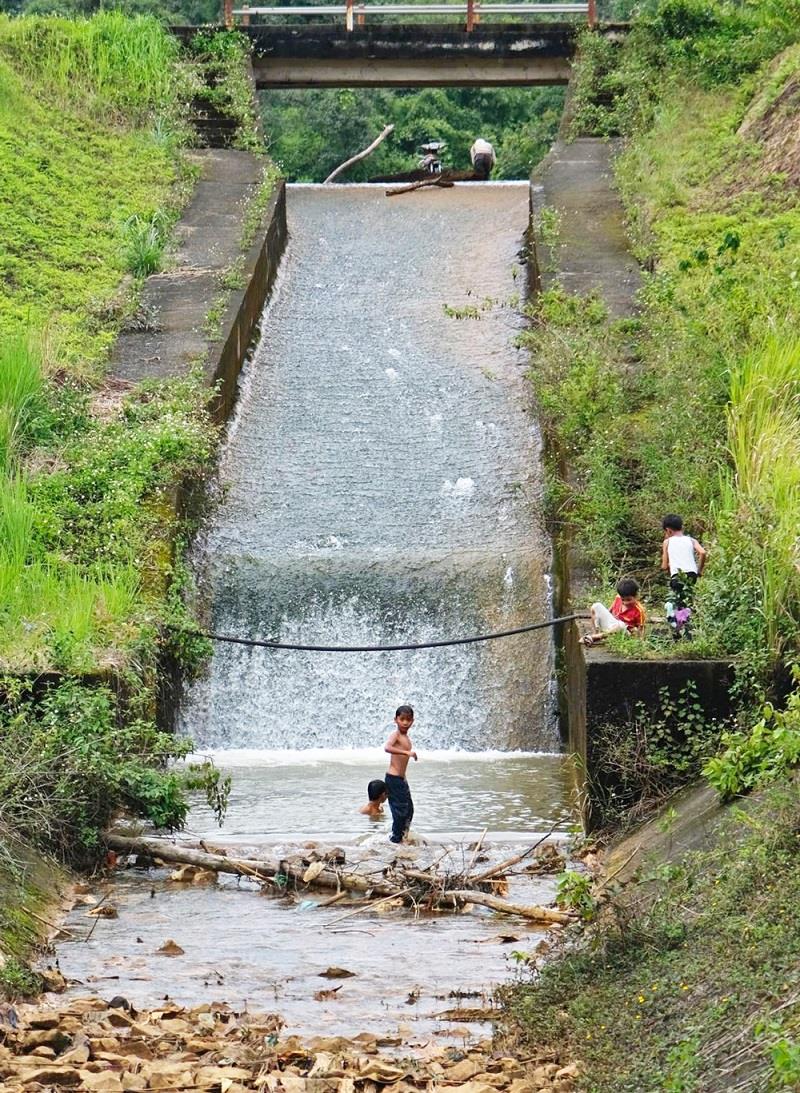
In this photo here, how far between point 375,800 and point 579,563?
315 centimetres

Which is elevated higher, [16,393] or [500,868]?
[16,393]

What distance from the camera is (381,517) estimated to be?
48.6 ft

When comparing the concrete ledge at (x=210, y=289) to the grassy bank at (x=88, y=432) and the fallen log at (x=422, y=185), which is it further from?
the fallen log at (x=422, y=185)

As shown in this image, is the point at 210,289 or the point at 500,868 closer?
the point at 500,868

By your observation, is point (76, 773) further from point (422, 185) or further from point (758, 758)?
point (422, 185)

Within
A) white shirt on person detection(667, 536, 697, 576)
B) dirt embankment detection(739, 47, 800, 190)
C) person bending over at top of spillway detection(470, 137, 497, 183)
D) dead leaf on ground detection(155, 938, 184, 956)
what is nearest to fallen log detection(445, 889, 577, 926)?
dead leaf on ground detection(155, 938, 184, 956)

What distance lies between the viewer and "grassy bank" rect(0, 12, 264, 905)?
9688 mm

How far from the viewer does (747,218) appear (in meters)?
17.7

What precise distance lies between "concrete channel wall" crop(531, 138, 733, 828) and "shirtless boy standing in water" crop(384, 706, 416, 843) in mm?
1013

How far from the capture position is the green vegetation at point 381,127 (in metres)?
35.1

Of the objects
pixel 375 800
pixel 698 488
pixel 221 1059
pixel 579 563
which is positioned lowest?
pixel 221 1059

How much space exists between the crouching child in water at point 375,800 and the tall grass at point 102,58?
49.9ft

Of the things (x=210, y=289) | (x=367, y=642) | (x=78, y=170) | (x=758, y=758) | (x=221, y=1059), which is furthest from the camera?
(x=78, y=170)

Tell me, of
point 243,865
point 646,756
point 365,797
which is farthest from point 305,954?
point 365,797
